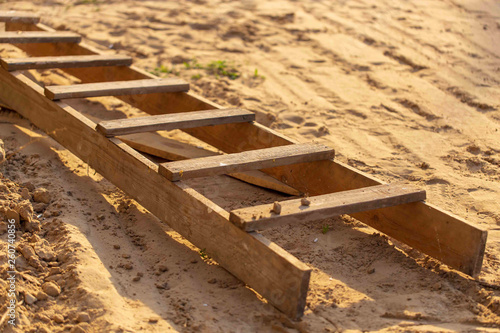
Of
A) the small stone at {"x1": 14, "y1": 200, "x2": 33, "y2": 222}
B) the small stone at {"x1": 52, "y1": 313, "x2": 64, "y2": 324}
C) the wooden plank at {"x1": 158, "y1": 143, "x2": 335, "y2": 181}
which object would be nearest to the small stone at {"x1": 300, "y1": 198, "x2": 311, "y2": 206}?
the wooden plank at {"x1": 158, "y1": 143, "x2": 335, "y2": 181}

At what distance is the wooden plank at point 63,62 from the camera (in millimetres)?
4625

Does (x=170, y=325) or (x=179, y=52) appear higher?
(x=179, y=52)

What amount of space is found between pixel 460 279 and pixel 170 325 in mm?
1486

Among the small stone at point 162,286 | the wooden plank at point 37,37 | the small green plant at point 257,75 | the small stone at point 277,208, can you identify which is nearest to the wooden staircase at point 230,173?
the small stone at point 277,208

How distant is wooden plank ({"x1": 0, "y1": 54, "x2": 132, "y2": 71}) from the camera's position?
4.62 meters

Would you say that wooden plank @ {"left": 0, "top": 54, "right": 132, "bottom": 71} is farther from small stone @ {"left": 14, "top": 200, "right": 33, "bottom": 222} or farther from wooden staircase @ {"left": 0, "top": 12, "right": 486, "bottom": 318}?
small stone @ {"left": 14, "top": 200, "right": 33, "bottom": 222}

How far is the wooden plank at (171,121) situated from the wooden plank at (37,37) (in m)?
1.88

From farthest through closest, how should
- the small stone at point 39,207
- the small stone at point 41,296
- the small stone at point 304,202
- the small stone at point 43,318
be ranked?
the small stone at point 39,207 < the small stone at point 304,202 < the small stone at point 41,296 < the small stone at point 43,318

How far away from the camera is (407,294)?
9.75 ft

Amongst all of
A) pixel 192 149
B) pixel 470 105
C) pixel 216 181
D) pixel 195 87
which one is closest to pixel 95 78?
pixel 195 87

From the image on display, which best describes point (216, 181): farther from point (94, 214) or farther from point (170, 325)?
point (170, 325)

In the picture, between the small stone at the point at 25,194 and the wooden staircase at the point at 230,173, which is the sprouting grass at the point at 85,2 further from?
the small stone at the point at 25,194

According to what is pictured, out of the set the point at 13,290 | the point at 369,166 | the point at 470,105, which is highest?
the point at 470,105

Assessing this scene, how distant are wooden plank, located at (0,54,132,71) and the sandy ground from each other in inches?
16.6
